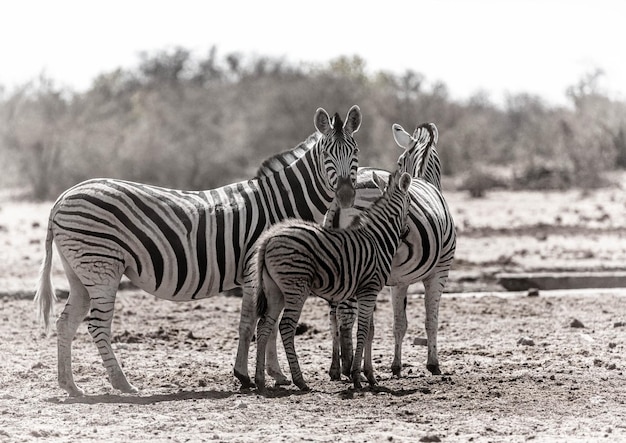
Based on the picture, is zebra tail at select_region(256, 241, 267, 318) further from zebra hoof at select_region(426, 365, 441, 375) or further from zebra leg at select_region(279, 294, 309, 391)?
zebra hoof at select_region(426, 365, 441, 375)

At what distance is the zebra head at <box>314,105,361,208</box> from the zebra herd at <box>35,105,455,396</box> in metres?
0.01

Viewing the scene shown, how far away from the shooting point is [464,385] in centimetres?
833

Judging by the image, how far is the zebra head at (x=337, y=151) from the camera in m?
8.87

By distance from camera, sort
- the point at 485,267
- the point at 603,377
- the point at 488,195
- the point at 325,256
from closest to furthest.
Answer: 1. the point at 325,256
2. the point at 603,377
3. the point at 485,267
4. the point at 488,195

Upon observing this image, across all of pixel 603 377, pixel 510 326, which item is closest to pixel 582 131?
pixel 510 326

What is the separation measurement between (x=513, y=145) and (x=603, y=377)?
36957 millimetres

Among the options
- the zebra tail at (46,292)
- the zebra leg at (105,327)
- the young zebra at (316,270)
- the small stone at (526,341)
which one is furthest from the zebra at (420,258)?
the zebra tail at (46,292)

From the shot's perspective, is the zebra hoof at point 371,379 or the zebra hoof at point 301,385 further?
the zebra hoof at point 371,379

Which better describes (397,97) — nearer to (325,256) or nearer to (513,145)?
(513,145)

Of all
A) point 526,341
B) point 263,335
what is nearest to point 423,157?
point 526,341

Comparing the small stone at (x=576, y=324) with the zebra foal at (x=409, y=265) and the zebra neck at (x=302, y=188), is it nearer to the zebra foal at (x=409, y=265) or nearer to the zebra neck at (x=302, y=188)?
the zebra foal at (x=409, y=265)

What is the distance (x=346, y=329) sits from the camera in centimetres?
854

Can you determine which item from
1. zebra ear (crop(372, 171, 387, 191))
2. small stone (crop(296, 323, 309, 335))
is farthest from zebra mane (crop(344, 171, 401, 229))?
small stone (crop(296, 323, 309, 335))

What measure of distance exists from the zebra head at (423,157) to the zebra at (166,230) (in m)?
1.09
